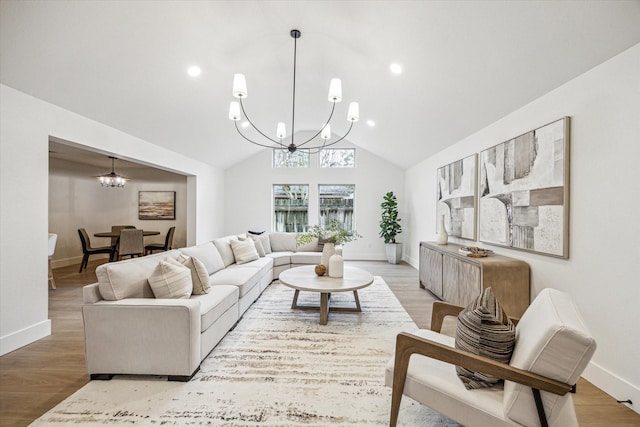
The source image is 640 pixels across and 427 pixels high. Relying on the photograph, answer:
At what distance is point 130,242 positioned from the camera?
6078mm

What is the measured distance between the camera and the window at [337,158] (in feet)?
25.6

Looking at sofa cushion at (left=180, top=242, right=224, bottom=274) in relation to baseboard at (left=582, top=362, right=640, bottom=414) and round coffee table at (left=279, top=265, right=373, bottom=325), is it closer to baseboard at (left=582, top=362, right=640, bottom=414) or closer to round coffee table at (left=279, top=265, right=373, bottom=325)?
round coffee table at (left=279, top=265, right=373, bottom=325)

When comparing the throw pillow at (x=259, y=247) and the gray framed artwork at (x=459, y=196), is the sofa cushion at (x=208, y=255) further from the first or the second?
the gray framed artwork at (x=459, y=196)

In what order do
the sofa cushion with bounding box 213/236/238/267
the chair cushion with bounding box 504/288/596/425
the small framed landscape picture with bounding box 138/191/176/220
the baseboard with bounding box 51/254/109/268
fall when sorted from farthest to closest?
1. the small framed landscape picture with bounding box 138/191/176/220
2. the baseboard with bounding box 51/254/109/268
3. the sofa cushion with bounding box 213/236/238/267
4. the chair cushion with bounding box 504/288/596/425

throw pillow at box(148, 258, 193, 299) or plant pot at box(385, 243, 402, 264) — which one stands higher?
throw pillow at box(148, 258, 193, 299)

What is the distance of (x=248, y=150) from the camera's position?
732 cm

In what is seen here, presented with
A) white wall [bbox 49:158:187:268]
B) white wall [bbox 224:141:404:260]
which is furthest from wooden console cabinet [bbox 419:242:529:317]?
white wall [bbox 49:158:187:268]

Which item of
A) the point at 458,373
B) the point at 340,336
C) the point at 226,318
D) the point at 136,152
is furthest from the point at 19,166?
the point at 458,373

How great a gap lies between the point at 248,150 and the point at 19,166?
484 cm

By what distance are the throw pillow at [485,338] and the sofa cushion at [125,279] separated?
238 centimetres

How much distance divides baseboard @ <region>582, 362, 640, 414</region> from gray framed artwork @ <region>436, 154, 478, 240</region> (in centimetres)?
202

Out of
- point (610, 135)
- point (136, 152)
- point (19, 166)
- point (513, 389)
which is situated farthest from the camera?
point (136, 152)

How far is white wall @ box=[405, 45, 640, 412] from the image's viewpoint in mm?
1938

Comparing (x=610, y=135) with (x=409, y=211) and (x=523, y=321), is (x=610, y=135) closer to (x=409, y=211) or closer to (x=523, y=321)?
(x=523, y=321)
